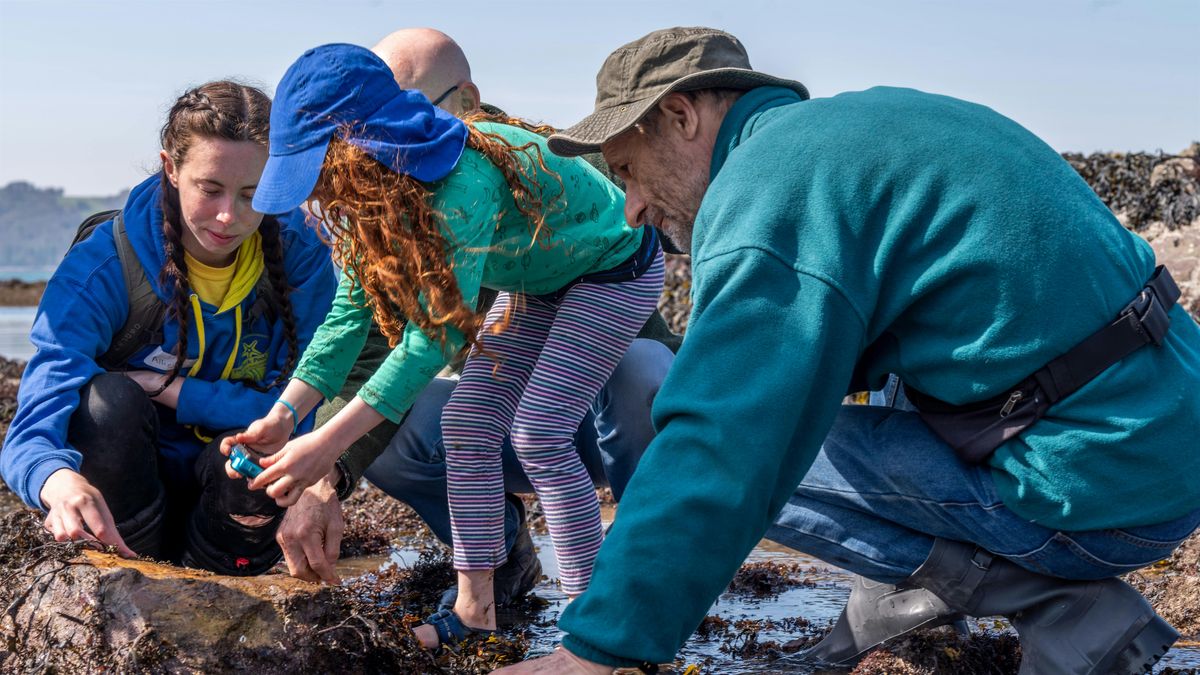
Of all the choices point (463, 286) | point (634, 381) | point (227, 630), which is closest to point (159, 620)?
point (227, 630)

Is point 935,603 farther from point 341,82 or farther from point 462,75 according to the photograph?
point 462,75

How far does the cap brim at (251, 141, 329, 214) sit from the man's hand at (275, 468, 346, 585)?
101cm

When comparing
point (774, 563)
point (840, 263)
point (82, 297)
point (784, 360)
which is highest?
point (840, 263)

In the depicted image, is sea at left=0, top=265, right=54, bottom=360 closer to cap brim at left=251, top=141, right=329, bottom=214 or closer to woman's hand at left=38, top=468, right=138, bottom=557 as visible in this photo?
woman's hand at left=38, top=468, right=138, bottom=557

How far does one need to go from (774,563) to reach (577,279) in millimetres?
1686

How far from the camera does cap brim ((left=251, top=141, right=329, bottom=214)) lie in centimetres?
298

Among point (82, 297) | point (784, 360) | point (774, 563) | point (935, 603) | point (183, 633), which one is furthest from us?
point (774, 563)

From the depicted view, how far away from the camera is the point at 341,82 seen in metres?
3.05

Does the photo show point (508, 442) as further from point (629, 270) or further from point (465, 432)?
point (629, 270)

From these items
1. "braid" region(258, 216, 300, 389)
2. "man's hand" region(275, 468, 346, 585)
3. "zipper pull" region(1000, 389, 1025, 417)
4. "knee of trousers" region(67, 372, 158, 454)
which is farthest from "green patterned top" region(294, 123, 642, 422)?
"zipper pull" region(1000, 389, 1025, 417)

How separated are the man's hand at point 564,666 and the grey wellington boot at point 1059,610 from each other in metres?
1.04

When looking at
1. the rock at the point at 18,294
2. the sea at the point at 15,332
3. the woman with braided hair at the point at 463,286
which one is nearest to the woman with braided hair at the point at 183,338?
the woman with braided hair at the point at 463,286

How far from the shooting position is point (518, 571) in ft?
13.9

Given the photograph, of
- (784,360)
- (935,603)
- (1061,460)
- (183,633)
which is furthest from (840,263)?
(183,633)
